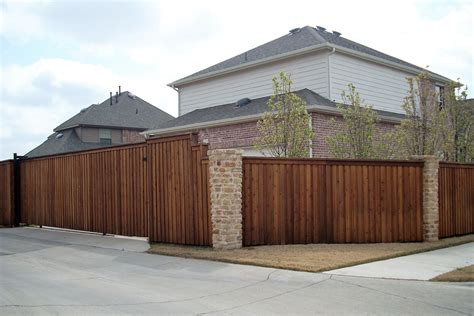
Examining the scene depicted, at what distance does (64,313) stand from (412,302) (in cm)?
454

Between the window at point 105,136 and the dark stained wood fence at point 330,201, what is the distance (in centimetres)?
2449

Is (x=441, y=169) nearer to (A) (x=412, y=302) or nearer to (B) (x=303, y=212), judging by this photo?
(B) (x=303, y=212)

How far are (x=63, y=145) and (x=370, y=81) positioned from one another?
21202 millimetres

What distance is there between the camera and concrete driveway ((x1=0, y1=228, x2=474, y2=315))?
6.08 meters

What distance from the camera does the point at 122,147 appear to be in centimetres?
1312

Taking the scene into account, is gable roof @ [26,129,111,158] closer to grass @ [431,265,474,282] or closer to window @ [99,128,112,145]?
window @ [99,128,112,145]

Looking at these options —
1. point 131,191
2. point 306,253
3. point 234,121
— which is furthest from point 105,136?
point 306,253

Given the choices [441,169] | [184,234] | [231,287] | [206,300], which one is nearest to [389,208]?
[441,169]

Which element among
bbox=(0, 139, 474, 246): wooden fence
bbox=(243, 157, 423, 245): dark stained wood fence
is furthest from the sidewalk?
bbox=(0, 139, 474, 246): wooden fence

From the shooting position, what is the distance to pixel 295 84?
18.6 meters

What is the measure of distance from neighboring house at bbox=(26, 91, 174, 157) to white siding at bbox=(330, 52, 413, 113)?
57.2ft

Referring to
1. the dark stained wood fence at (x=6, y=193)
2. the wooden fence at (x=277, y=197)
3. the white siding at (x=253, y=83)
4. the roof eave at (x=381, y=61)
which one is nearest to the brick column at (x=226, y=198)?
the wooden fence at (x=277, y=197)

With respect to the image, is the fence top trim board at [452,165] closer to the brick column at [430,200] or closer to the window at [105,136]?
the brick column at [430,200]

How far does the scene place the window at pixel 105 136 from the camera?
3322 cm
